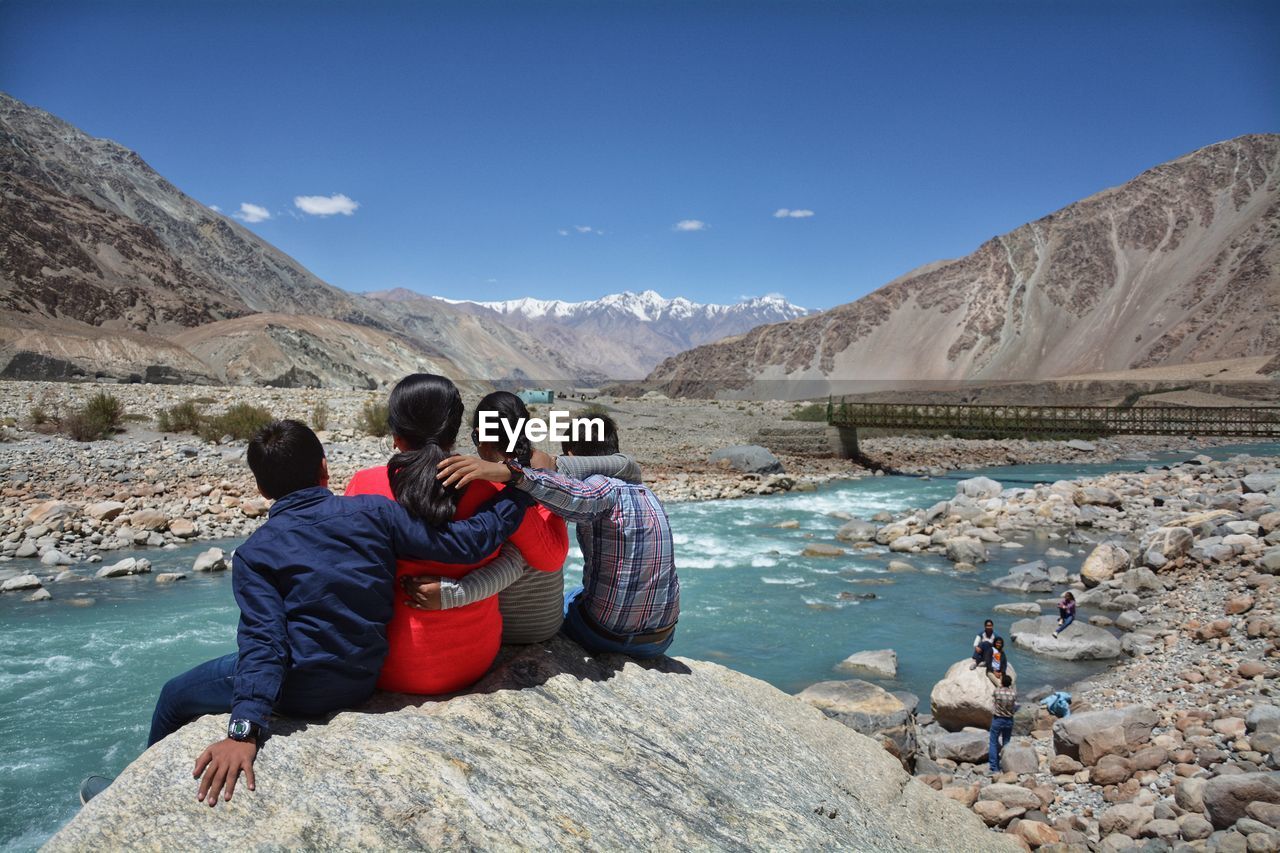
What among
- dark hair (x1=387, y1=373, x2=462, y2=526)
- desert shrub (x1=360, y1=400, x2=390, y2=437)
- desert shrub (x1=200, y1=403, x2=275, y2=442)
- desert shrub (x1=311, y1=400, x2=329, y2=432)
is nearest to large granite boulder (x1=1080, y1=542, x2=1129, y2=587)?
dark hair (x1=387, y1=373, x2=462, y2=526)

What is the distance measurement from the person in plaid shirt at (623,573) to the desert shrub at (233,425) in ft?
75.1

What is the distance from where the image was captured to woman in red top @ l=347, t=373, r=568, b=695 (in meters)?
2.79

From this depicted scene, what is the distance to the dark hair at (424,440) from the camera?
9.04 feet

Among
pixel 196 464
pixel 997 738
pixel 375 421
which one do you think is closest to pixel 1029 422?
pixel 375 421

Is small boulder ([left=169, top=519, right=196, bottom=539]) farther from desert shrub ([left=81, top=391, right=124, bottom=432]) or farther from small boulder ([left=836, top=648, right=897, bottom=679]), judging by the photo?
small boulder ([left=836, top=648, right=897, bottom=679])

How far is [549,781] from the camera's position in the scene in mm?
→ 2742

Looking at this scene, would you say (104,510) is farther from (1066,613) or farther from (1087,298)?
(1087,298)

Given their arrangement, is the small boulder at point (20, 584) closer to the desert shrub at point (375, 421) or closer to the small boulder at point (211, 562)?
the small boulder at point (211, 562)

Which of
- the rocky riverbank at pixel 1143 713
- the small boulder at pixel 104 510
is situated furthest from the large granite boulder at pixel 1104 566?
the small boulder at pixel 104 510

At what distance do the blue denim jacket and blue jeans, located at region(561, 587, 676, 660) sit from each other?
1.16m

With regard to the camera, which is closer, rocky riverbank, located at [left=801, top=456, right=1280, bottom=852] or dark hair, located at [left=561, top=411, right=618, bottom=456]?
dark hair, located at [left=561, top=411, right=618, bottom=456]

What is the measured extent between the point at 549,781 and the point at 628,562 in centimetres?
111

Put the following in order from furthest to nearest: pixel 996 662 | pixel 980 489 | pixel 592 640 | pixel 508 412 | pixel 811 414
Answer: pixel 811 414, pixel 980 489, pixel 996 662, pixel 592 640, pixel 508 412

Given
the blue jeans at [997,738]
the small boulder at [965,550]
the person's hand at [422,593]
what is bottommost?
the small boulder at [965,550]
